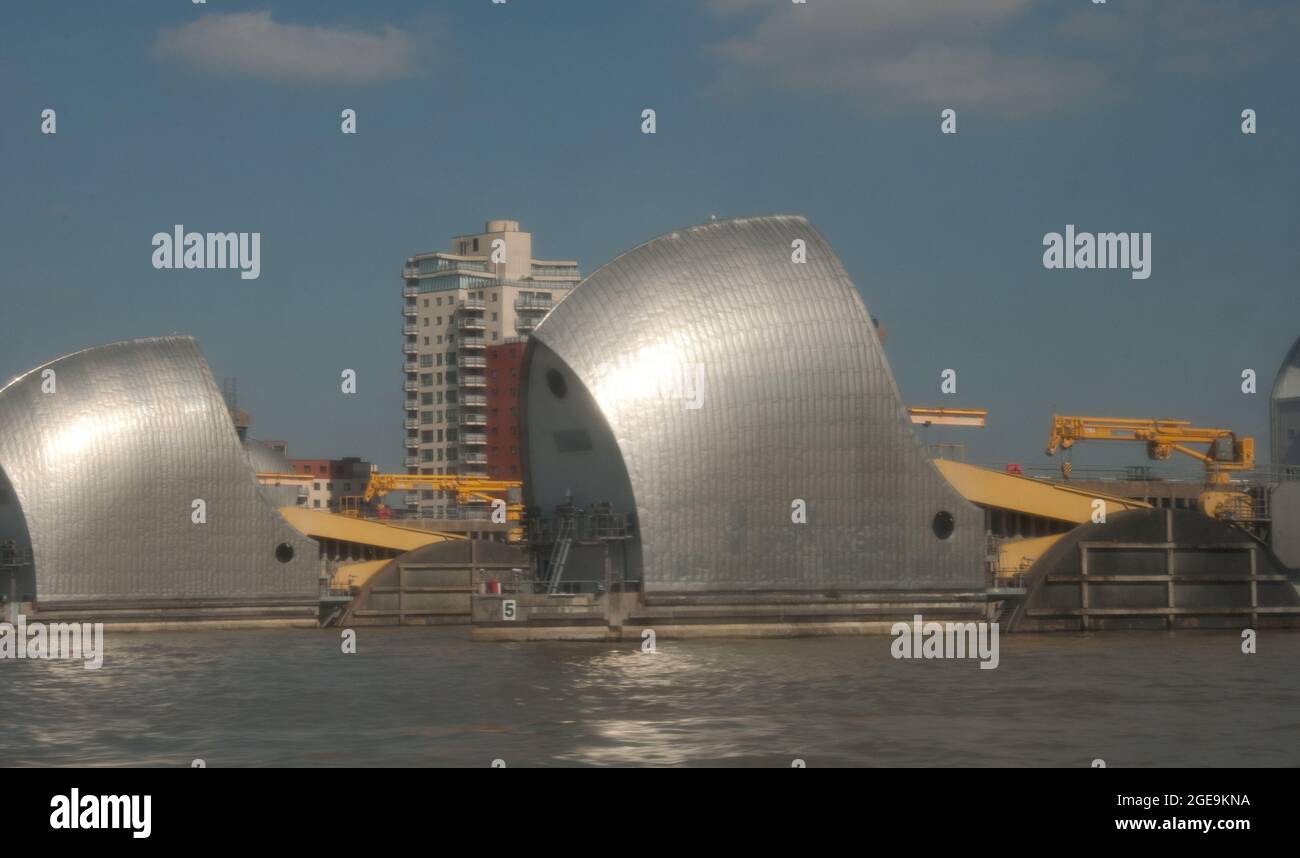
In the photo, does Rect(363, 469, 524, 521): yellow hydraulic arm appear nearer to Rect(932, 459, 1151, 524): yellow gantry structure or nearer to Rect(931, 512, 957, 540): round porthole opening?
Rect(932, 459, 1151, 524): yellow gantry structure

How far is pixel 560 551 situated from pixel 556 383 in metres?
5.68

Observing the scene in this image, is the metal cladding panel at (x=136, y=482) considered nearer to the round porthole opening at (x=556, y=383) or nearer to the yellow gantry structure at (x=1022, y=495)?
the round porthole opening at (x=556, y=383)

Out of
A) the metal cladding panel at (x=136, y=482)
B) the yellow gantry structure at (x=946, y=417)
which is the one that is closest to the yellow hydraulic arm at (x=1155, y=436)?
the yellow gantry structure at (x=946, y=417)

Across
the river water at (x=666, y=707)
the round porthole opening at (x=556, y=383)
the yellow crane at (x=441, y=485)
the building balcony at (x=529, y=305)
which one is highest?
the building balcony at (x=529, y=305)

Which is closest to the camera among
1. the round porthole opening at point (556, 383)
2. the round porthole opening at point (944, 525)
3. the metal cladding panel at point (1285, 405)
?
the round porthole opening at point (556, 383)

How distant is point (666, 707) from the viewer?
3803cm

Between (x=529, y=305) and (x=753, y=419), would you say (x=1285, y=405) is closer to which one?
(x=529, y=305)

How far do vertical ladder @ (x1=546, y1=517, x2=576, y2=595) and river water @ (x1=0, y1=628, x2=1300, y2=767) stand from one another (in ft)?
16.0

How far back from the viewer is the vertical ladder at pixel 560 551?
206ft

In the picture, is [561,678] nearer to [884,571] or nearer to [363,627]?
[884,571]

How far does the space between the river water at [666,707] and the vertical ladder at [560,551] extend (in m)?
4.88

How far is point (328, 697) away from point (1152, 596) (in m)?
32.8

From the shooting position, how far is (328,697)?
138 ft
